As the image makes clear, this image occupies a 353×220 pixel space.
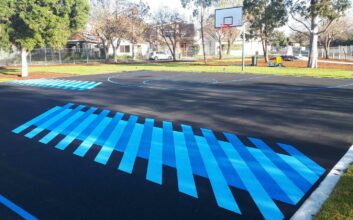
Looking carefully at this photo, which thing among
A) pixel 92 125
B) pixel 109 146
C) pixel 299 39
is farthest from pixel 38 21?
pixel 299 39

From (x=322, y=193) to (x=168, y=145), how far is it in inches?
130

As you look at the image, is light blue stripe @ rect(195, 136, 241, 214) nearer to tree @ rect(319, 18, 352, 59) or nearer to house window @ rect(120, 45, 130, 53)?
tree @ rect(319, 18, 352, 59)

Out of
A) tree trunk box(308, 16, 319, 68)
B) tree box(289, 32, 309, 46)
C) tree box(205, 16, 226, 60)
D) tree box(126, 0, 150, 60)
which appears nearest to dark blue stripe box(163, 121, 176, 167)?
tree trunk box(308, 16, 319, 68)

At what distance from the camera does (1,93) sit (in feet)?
54.2

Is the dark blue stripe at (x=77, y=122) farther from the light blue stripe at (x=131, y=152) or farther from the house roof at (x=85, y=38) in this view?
the house roof at (x=85, y=38)

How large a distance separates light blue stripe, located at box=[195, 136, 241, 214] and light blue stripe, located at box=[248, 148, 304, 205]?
2.52 ft

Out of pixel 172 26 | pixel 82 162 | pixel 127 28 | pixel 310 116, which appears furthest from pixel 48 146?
pixel 172 26

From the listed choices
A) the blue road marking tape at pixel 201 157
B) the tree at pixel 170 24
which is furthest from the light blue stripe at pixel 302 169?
the tree at pixel 170 24

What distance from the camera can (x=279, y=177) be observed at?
5109mm

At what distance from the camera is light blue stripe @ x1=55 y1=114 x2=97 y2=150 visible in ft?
23.6

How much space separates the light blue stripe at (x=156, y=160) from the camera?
527 centimetres

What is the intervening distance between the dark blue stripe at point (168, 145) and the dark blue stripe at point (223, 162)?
0.80 metres

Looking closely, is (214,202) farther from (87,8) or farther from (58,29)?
(87,8)

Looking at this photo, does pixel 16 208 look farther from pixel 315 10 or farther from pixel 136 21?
pixel 136 21
